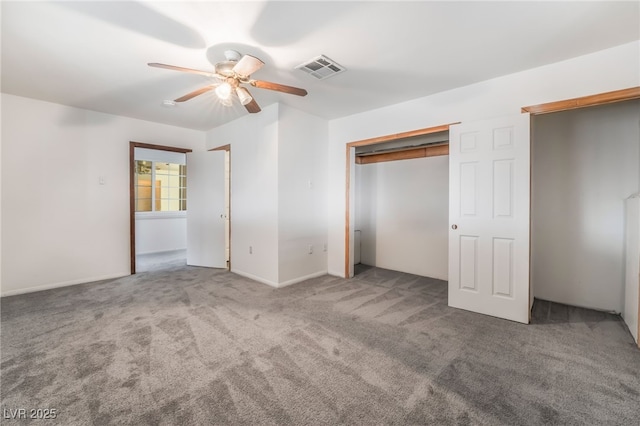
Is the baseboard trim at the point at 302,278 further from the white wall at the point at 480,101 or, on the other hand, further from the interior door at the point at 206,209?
the interior door at the point at 206,209

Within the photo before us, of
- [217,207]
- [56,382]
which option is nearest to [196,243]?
[217,207]

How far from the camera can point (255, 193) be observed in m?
4.01

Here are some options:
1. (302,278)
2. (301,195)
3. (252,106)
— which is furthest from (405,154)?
(252,106)

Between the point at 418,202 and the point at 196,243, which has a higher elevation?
the point at 418,202

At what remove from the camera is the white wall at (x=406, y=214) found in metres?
4.16

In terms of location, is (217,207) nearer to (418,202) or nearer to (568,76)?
(418,202)

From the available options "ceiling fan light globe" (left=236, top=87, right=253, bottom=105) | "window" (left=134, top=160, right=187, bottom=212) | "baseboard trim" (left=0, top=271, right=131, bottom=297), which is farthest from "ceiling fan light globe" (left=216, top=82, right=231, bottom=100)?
"window" (left=134, top=160, right=187, bottom=212)

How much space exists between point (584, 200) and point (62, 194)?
6.50 meters

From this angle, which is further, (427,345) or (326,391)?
(427,345)

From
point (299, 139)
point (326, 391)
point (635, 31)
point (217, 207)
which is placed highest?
point (635, 31)

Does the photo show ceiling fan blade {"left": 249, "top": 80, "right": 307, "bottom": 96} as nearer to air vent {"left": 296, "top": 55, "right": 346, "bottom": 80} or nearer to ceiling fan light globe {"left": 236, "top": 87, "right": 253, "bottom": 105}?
ceiling fan light globe {"left": 236, "top": 87, "right": 253, "bottom": 105}

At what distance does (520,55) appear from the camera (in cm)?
235

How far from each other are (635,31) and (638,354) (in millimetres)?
2447

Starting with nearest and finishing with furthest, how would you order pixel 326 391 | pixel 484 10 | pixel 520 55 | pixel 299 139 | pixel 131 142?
pixel 326 391 → pixel 484 10 → pixel 520 55 → pixel 299 139 → pixel 131 142
